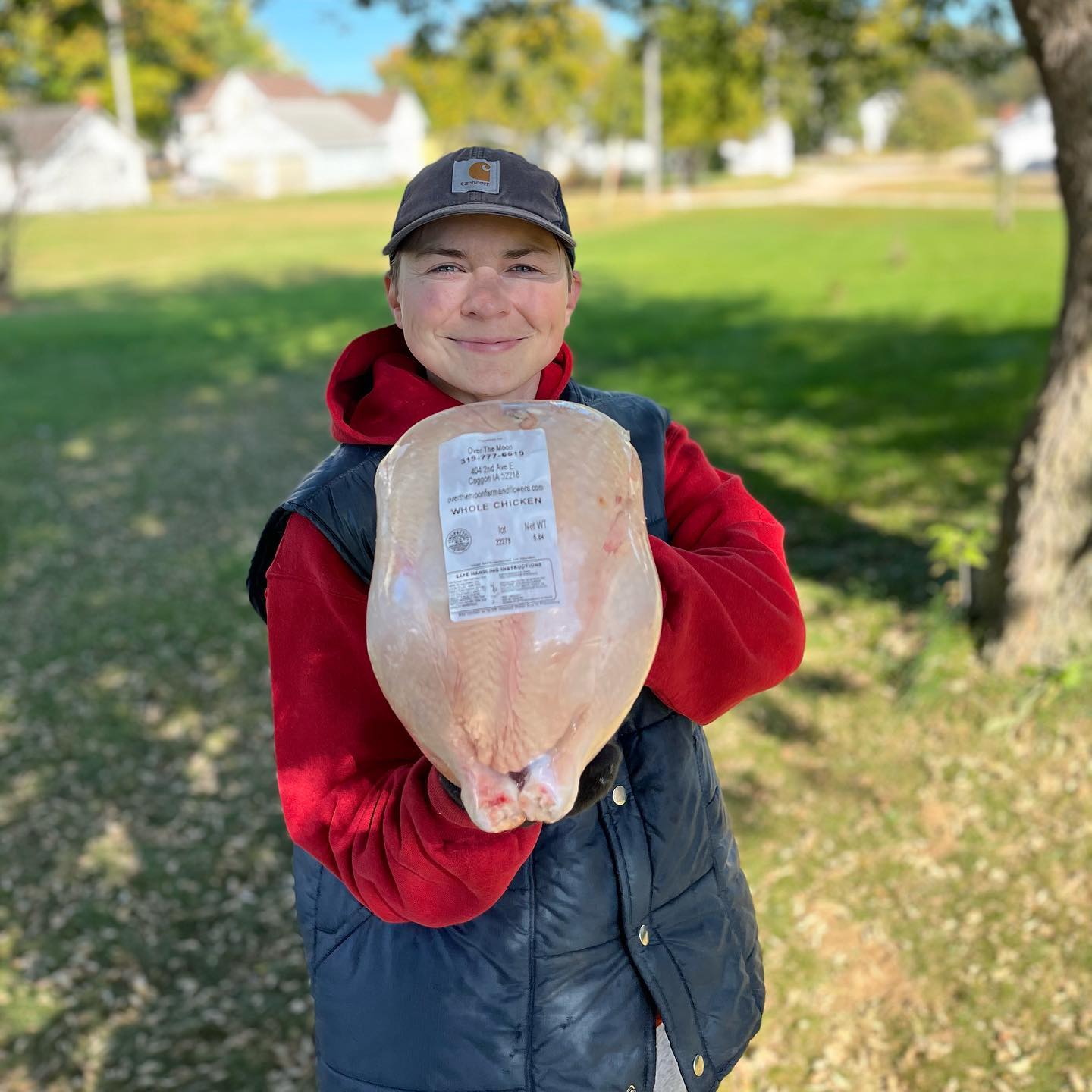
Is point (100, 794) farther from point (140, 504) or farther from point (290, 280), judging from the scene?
point (290, 280)

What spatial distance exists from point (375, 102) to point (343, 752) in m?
99.0

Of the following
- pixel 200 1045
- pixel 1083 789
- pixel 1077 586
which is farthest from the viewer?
pixel 1077 586

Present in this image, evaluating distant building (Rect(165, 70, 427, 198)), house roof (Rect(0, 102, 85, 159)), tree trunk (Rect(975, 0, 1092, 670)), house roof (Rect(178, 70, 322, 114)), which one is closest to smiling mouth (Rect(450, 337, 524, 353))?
tree trunk (Rect(975, 0, 1092, 670))

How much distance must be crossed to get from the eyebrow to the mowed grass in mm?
2967

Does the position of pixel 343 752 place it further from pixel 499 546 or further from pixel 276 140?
pixel 276 140

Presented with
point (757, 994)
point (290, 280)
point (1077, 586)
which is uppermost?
point (757, 994)

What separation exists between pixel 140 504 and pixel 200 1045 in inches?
272

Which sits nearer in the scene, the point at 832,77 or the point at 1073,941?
the point at 1073,941

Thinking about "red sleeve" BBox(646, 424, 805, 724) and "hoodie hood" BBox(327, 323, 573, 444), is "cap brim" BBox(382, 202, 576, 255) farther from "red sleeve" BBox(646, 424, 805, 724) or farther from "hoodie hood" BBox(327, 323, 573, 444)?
"red sleeve" BBox(646, 424, 805, 724)

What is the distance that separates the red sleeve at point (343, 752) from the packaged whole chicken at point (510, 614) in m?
0.23

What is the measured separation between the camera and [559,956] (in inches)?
70.4

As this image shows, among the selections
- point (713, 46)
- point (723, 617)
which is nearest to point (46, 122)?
point (713, 46)

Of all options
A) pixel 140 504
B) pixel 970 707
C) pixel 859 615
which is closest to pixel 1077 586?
pixel 970 707

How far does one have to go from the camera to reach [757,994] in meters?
2.12
